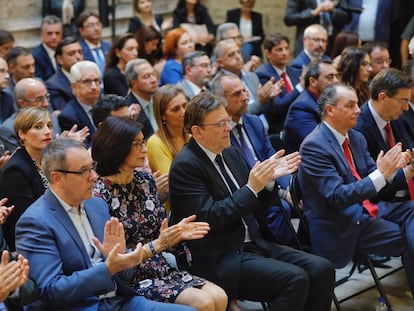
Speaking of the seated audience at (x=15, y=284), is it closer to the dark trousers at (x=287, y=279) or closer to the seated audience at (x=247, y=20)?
the dark trousers at (x=287, y=279)

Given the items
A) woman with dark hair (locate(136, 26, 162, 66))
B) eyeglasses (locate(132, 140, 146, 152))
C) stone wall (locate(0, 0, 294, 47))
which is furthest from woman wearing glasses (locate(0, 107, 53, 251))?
stone wall (locate(0, 0, 294, 47))

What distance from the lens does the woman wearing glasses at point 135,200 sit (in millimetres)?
3531

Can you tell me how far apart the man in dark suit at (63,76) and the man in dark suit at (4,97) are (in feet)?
1.57

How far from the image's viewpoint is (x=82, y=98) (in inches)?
218

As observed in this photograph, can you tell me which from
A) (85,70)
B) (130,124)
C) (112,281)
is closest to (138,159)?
(130,124)

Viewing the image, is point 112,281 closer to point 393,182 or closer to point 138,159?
point 138,159

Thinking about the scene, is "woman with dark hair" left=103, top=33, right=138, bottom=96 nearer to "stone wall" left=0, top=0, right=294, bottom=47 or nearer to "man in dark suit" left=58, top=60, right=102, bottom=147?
"man in dark suit" left=58, top=60, right=102, bottom=147

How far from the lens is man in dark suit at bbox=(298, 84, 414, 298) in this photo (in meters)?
4.12

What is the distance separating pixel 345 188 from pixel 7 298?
1826 millimetres

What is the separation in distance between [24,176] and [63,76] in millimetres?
2615

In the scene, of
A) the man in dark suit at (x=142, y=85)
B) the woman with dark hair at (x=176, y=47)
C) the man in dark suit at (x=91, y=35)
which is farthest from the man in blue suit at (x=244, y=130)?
the man in dark suit at (x=91, y=35)

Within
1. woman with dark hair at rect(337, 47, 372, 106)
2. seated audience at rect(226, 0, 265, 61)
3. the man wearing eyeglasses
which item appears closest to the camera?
the man wearing eyeglasses

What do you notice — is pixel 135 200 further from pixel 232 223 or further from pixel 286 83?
pixel 286 83

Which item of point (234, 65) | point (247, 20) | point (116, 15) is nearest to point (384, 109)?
point (234, 65)
